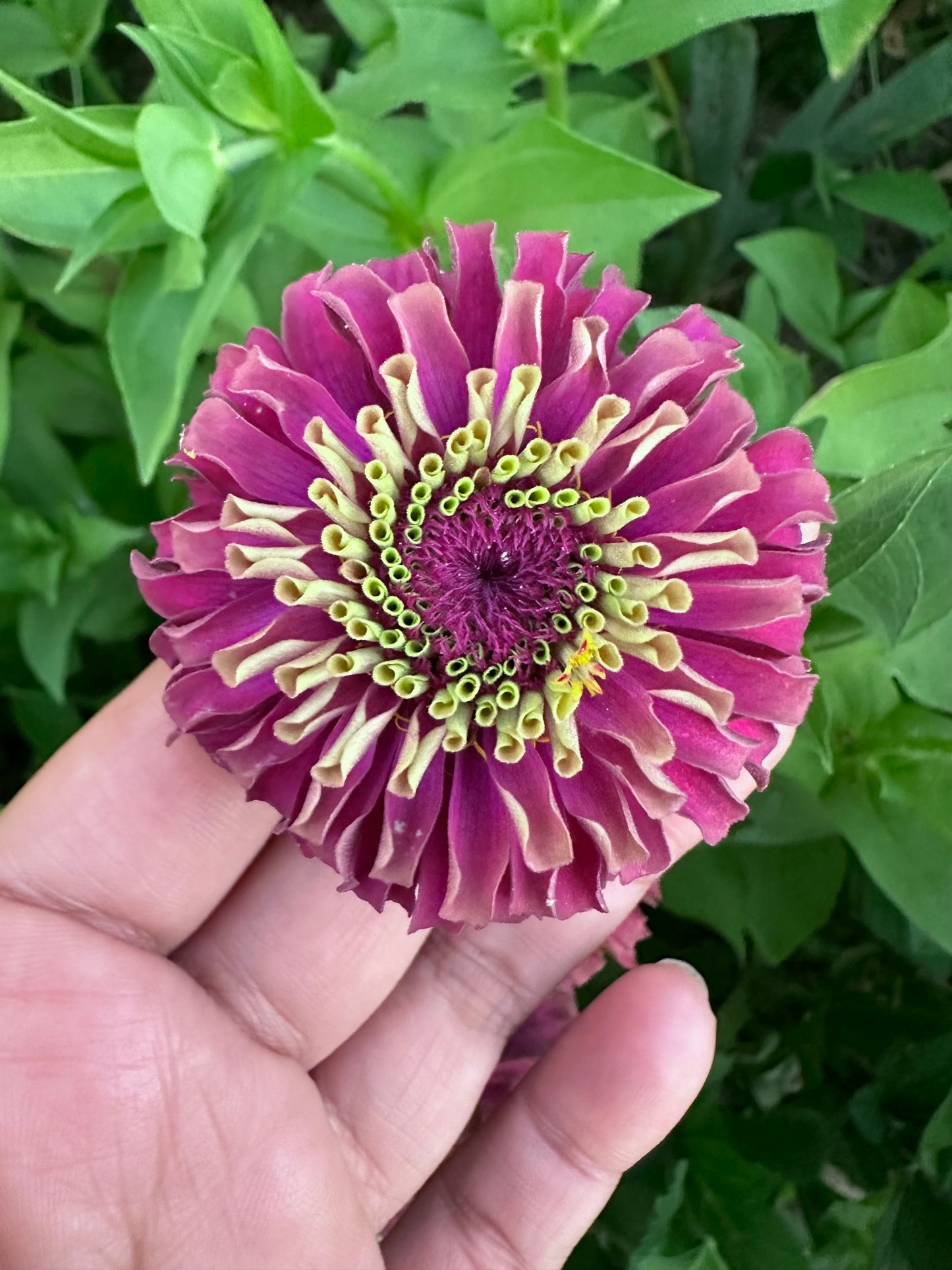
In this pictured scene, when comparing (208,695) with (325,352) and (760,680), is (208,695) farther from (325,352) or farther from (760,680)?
(760,680)

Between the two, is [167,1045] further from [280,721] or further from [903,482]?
[903,482]

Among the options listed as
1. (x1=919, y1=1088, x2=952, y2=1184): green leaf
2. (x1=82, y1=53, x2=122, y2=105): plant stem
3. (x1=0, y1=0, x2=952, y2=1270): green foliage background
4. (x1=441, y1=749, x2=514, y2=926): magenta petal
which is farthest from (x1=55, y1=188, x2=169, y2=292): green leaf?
(x1=919, y1=1088, x2=952, y2=1184): green leaf

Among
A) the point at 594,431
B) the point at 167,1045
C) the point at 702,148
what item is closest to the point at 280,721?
the point at 594,431

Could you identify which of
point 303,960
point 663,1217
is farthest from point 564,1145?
point 303,960

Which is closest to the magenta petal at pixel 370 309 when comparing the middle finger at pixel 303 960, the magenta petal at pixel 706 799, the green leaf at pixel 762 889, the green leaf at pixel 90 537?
the magenta petal at pixel 706 799

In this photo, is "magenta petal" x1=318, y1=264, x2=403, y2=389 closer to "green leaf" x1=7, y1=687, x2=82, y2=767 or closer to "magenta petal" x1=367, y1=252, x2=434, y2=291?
"magenta petal" x1=367, y1=252, x2=434, y2=291

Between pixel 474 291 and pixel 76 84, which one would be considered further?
pixel 76 84
